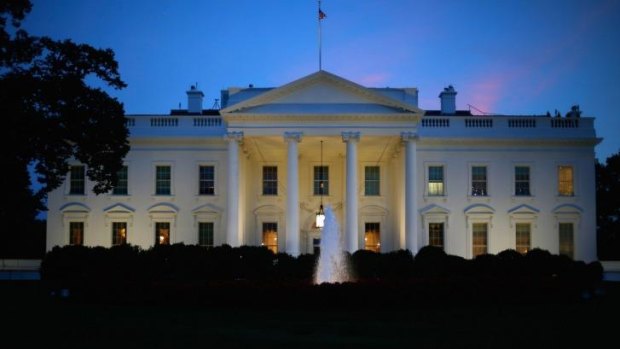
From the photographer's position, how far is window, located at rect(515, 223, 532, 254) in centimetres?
3581

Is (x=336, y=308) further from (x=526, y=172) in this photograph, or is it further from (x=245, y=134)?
(x=526, y=172)

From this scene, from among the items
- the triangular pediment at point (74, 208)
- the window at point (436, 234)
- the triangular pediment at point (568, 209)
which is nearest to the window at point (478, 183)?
the window at point (436, 234)

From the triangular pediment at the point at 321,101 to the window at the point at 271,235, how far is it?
26.0ft

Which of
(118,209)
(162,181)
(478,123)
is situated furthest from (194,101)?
(478,123)

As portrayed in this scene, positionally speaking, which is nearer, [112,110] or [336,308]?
[336,308]

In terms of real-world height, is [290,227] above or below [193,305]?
above

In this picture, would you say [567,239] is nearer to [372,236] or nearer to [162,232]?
[372,236]

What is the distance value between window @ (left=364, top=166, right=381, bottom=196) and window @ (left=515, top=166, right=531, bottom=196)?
7.74 m

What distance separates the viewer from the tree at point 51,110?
19.0 meters

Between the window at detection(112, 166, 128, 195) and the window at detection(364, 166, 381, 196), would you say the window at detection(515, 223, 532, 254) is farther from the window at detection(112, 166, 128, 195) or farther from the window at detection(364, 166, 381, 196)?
the window at detection(112, 166, 128, 195)

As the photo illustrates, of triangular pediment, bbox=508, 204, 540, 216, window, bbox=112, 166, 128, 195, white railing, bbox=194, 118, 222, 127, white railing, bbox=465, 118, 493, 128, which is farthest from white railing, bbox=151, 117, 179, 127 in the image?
triangular pediment, bbox=508, 204, 540, 216

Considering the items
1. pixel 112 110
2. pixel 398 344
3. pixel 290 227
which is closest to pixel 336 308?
pixel 398 344

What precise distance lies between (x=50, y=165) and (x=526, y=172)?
83.8 feet

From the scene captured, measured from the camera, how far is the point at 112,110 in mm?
22438
